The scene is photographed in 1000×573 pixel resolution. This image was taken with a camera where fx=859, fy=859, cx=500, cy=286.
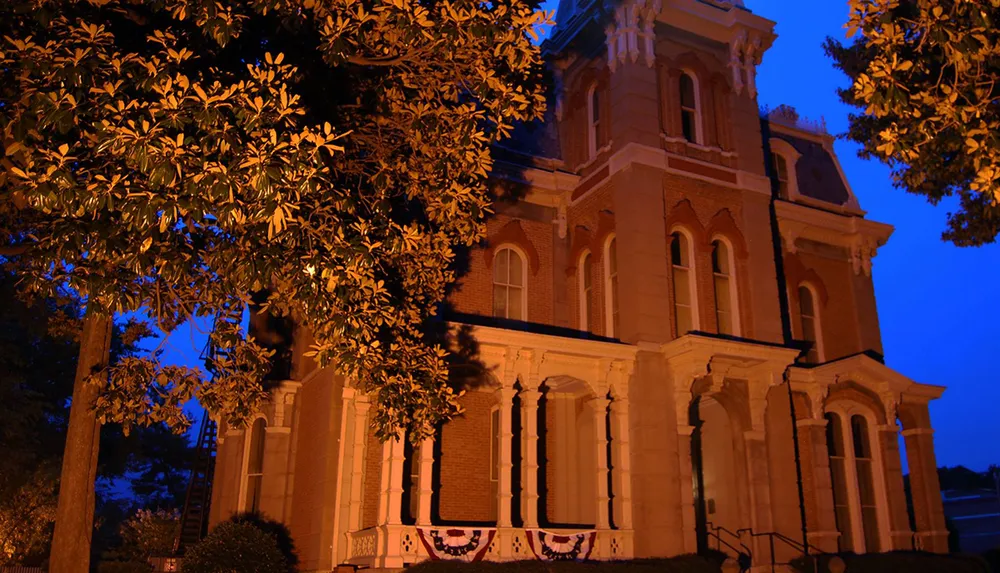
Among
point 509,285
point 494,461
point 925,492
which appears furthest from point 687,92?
point 925,492

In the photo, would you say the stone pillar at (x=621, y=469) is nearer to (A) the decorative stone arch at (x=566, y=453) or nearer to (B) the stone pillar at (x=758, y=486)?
(A) the decorative stone arch at (x=566, y=453)

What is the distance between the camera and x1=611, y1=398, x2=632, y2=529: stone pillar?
17.2m

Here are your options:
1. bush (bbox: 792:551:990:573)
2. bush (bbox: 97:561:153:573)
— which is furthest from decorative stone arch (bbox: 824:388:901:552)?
bush (bbox: 97:561:153:573)

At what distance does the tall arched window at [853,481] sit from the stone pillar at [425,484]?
34.4 feet

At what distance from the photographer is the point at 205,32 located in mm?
9445

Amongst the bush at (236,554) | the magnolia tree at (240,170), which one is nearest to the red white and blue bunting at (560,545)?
the magnolia tree at (240,170)

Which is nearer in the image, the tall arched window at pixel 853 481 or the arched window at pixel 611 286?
the arched window at pixel 611 286

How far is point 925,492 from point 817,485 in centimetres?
329

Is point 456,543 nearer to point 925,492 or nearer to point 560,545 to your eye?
point 560,545

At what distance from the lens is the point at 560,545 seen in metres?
16.2

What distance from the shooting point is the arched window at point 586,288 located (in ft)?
68.8

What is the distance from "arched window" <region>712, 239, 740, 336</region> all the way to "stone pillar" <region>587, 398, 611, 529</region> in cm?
408

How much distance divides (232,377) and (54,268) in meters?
2.98

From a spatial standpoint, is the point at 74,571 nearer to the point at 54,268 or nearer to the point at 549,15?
the point at 54,268
